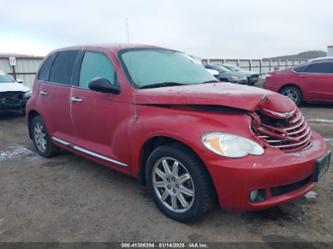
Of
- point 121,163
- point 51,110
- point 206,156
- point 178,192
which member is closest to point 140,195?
point 121,163

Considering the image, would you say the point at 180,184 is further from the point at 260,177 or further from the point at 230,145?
the point at 260,177

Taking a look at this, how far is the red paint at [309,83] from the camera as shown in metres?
9.80

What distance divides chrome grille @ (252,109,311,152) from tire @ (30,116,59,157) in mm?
3344

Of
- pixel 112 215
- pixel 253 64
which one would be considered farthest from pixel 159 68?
pixel 253 64

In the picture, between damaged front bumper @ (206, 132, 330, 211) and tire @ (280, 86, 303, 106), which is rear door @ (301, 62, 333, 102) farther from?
damaged front bumper @ (206, 132, 330, 211)

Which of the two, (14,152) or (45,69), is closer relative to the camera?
(45,69)

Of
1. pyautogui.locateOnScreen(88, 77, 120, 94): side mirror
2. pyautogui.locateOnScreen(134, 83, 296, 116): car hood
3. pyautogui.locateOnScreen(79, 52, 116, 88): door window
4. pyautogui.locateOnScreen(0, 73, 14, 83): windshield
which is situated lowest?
pyautogui.locateOnScreen(0, 73, 14, 83): windshield

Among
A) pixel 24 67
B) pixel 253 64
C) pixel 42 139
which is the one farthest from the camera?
pixel 253 64

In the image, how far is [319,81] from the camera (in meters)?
9.93

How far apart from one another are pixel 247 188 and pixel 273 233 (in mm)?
566

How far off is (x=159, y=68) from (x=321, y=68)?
7.86 m

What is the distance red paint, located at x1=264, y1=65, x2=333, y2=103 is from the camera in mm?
9797

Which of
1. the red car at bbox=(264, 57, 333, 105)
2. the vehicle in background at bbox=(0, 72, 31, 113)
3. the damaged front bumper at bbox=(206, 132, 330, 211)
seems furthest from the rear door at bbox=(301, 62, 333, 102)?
the vehicle in background at bbox=(0, 72, 31, 113)

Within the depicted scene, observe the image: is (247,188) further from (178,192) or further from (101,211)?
(101,211)
